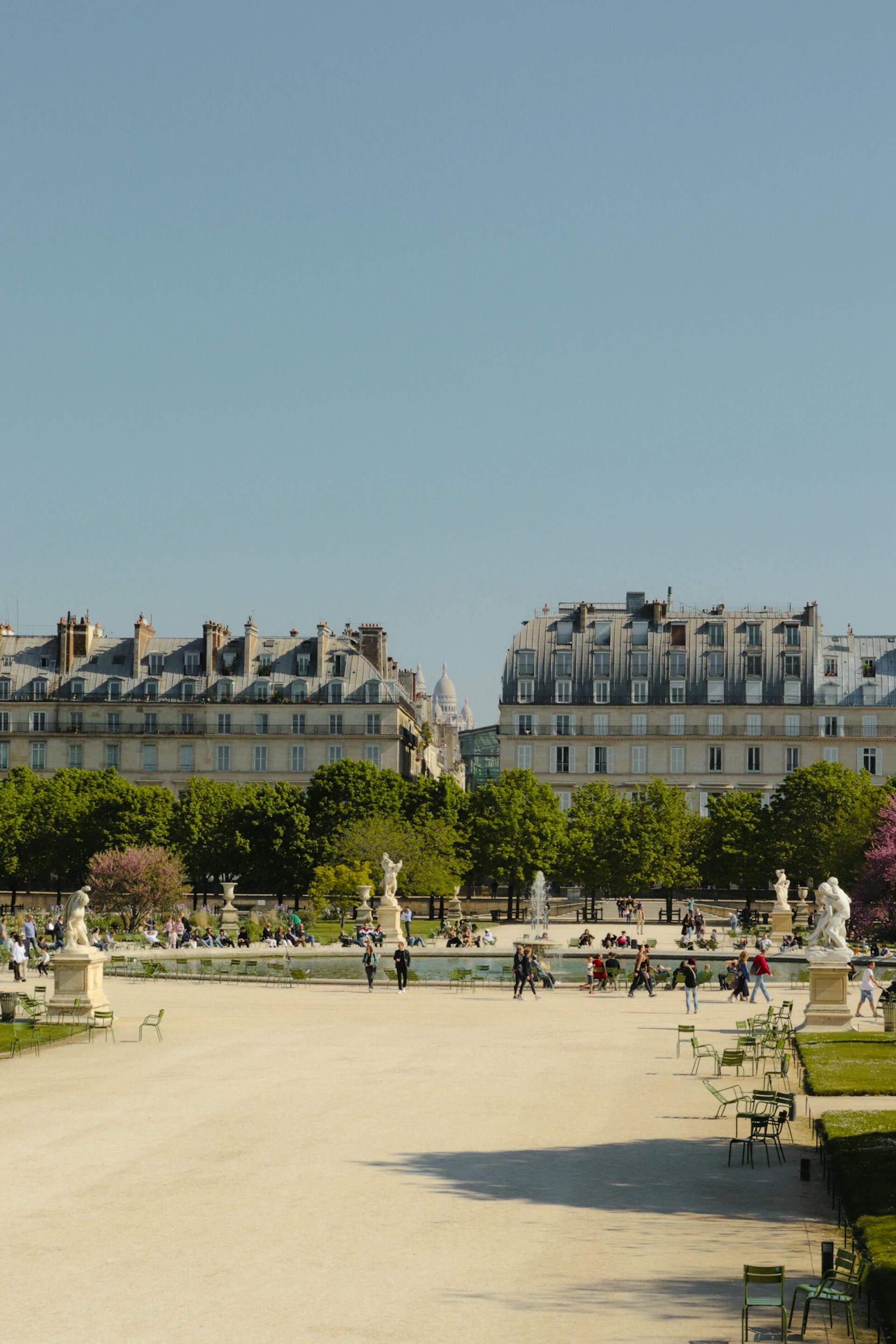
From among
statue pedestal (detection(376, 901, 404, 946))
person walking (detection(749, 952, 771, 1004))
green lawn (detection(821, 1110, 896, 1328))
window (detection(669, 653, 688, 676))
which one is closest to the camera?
green lawn (detection(821, 1110, 896, 1328))

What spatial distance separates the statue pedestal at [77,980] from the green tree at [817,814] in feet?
154

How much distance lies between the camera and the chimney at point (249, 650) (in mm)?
96938

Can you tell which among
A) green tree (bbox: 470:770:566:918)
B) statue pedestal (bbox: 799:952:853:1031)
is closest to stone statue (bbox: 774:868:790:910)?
green tree (bbox: 470:770:566:918)

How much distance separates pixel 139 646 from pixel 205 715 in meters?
6.29

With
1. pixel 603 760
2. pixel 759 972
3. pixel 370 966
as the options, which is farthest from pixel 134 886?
pixel 603 760

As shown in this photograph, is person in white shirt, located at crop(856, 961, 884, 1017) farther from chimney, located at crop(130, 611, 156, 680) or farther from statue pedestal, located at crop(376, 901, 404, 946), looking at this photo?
chimney, located at crop(130, 611, 156, 680)

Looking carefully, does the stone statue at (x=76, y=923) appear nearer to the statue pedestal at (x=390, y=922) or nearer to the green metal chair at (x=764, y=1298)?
the green metal chair at (x=764, y=1298)

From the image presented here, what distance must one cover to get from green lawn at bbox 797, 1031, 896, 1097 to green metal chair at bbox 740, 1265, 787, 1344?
389 inches

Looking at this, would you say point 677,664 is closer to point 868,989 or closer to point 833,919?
point 868,989

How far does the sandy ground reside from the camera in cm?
1095

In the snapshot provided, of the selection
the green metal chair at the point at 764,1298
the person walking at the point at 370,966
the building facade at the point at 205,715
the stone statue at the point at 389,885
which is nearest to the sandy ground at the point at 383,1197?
the green metal chair at the point at 764,1298

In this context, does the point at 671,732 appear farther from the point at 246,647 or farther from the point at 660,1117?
the point at 660,1117

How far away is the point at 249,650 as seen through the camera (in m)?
97.1

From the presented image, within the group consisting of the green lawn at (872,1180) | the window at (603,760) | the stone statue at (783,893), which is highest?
A: the window at (603,760)
